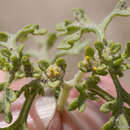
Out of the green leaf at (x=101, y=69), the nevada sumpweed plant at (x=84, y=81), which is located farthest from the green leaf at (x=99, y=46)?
the green leaf at (x=101, y=69)

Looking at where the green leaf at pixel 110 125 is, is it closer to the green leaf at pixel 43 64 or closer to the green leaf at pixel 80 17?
the green leaf at pixel 43 64

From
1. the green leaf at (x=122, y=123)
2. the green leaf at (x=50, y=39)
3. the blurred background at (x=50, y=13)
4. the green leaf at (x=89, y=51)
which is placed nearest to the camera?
the green leaf at (x=122, y=123)

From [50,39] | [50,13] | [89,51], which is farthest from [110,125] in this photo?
[50,13]

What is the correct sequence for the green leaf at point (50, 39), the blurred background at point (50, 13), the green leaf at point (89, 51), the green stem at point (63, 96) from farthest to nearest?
the blurred background at point (50, 13), the green leaf at point (50, 39), the green stem at point (63, 96), the green leaf at point (89, 51)

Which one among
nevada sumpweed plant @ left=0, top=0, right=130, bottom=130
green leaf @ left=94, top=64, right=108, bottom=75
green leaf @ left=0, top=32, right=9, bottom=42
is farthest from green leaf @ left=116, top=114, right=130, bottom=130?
green leaf @ left=0, top=32, right=9, bottom=42

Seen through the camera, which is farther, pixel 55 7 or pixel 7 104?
pixel 55 7

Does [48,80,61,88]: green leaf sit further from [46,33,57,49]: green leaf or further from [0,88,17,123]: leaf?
[46,33,57,49]: green leaf

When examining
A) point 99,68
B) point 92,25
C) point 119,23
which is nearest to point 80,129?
point 99,68

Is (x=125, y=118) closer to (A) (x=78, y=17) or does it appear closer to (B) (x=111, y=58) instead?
(B) (x=111, y=58)
